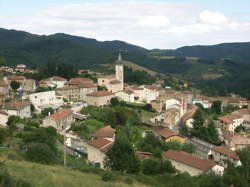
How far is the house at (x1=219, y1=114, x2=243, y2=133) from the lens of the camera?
57.3m

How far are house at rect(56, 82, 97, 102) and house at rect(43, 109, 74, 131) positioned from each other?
1297 centimetres

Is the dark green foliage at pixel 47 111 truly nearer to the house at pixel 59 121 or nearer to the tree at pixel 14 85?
the house at pixel 59 121

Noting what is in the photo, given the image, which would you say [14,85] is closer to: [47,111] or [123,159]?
[47,111]

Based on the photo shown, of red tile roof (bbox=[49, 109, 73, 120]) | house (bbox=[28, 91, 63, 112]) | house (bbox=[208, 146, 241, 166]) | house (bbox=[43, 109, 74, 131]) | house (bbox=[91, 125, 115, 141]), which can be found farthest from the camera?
house (bbox=[28, 91, 63, 112])

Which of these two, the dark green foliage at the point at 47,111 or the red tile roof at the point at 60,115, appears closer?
the red tile roof at the point at 60,115

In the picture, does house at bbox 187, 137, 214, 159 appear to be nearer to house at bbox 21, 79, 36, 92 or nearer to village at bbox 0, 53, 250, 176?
village at bbox 0, 53, 250, 176

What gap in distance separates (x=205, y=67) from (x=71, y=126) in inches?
5832

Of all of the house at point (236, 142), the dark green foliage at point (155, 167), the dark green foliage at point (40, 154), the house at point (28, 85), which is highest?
the house at point (28, 85)

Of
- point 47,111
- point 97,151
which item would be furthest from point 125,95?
point 97,151

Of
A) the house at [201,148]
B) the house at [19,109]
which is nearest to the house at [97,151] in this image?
the house at [19,109]

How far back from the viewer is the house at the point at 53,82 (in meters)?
60.2

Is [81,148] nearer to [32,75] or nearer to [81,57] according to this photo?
[32,75]

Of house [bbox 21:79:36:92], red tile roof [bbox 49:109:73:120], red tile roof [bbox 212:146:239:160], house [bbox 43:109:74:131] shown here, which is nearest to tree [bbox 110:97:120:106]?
red tile roof [bbox 49:109:73:120]

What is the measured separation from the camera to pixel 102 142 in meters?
32.6
